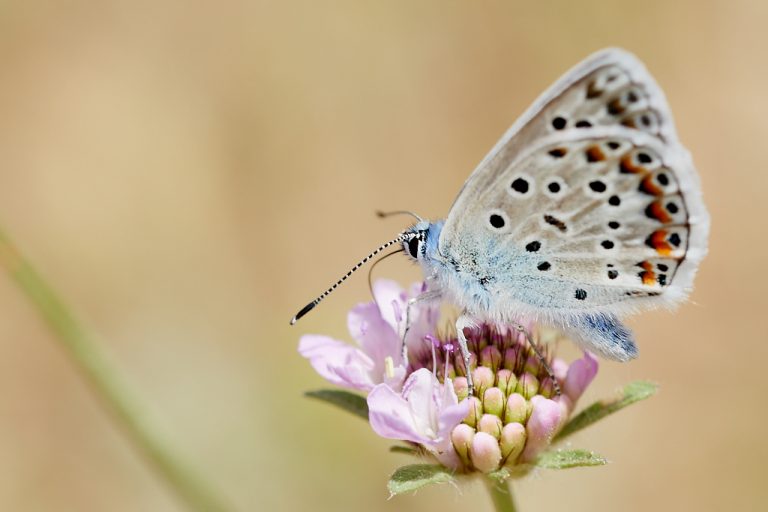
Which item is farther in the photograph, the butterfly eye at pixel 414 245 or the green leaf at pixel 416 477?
the butterfly eye at pixel 414 245

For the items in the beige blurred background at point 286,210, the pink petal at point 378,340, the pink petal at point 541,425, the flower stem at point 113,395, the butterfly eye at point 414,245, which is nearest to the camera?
the pink petal at point 541,425

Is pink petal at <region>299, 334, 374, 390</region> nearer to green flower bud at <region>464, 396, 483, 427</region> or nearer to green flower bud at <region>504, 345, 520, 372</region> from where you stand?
green flower bud at <region>464, 396, 483, 427</region>

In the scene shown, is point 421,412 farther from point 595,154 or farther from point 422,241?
point 595,154

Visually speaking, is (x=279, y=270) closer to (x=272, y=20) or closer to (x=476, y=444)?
(x=272, y=20)

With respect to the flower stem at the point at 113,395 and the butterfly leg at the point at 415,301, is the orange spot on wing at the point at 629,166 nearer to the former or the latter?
the butterfly leg at the point at 415,301

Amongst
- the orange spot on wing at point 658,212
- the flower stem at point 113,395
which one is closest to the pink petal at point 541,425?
the orange spot on wing at point 658,212

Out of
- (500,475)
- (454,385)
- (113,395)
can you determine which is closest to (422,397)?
(454,385)

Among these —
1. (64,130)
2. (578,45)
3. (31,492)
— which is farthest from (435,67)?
(31,492)
